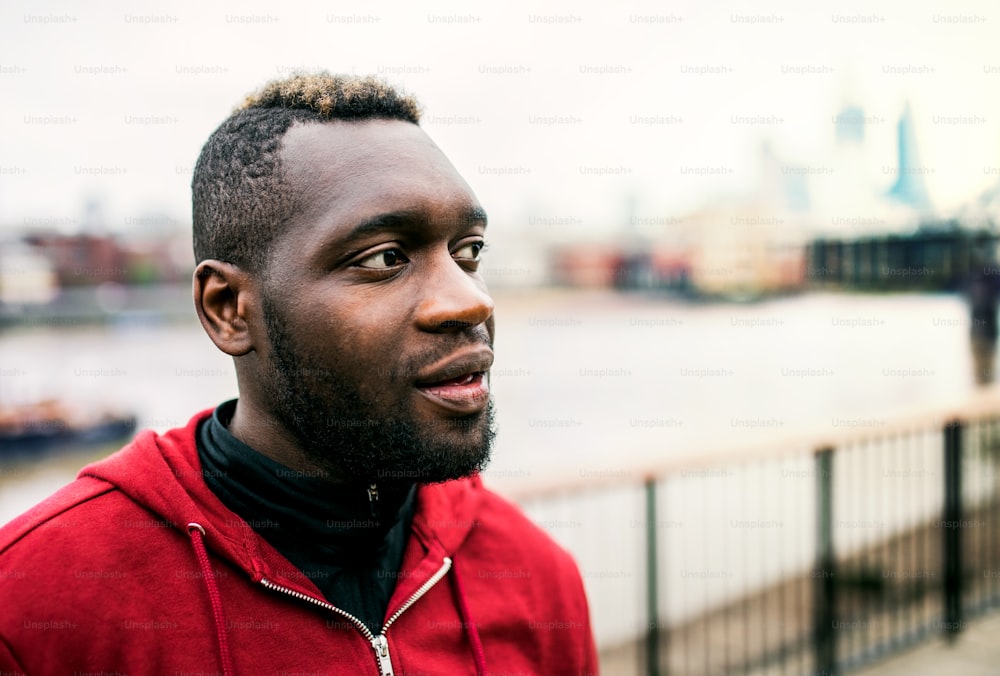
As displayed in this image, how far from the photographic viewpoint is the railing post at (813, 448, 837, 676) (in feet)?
15.3

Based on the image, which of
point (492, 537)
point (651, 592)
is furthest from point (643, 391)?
point (492, 537)

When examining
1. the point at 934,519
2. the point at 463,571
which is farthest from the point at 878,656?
the point at 463,571

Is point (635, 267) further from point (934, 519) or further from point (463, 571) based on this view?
point (463, 571)

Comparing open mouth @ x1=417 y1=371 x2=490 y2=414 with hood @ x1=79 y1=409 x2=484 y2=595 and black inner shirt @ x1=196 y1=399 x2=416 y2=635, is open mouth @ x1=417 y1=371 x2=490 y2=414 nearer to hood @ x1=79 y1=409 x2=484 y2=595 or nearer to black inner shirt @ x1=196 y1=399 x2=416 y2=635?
black inner shirt @ x1=196 y1=399 x2=416 y2=635

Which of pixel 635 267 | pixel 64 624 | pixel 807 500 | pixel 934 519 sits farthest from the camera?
pixel 635 267

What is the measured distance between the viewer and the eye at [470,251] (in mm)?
1661

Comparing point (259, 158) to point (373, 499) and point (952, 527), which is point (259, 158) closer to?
point (373, 499)

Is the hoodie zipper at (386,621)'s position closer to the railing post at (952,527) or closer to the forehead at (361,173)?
the forehead at (361,173)

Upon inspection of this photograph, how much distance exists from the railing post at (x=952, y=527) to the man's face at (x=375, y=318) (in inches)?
198

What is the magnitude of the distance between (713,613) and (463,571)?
16.3 ft

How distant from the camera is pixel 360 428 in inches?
59.7

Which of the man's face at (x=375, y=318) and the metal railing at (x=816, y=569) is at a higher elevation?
the man's face at (x=375, y=318)

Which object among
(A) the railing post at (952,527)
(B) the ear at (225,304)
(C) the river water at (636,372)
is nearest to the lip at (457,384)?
(B) the ear at (225,304)

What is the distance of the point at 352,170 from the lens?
59.9 inches
